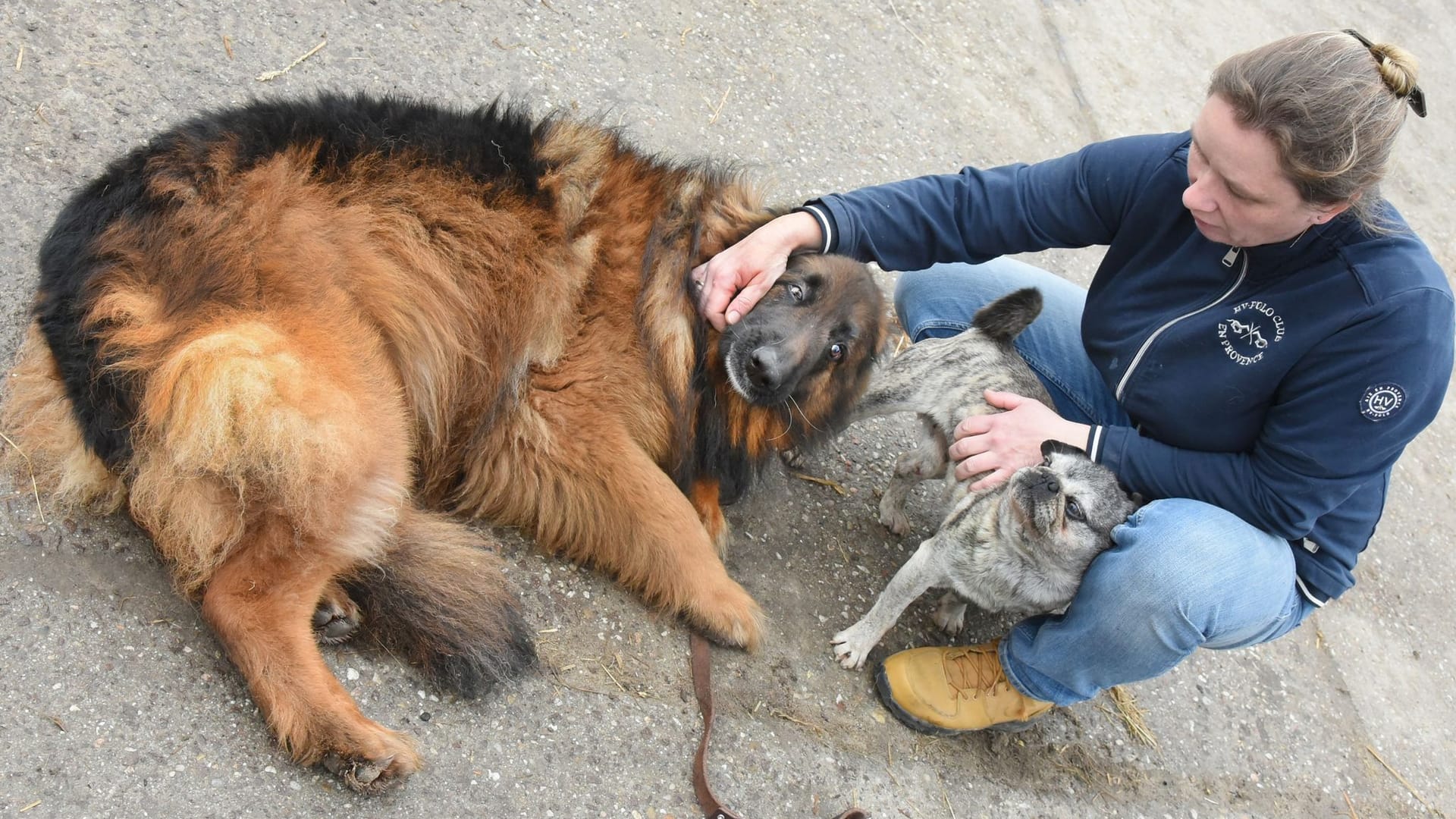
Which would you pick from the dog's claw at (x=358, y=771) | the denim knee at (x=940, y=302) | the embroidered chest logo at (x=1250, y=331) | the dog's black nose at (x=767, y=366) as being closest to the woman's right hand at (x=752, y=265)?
the dog's black nose at (x=767, y=366)

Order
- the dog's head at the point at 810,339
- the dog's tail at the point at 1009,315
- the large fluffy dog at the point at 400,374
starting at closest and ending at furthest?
the large fluffy dog at the point at 400,374 < the dog's head at the point at 810,339 < the dog's tail at the point at 1009,315

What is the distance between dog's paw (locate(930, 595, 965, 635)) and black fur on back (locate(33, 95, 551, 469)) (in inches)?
77.1

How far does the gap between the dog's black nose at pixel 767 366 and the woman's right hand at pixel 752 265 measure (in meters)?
0.16

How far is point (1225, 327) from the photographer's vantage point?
2766 millimetres

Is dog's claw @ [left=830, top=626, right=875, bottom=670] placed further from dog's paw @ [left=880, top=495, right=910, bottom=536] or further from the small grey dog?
dog's paw @ [left=880, top=495, right=910, bottom=536]

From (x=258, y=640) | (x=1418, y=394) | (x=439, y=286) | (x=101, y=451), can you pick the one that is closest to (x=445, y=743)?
(x=258, y=640)

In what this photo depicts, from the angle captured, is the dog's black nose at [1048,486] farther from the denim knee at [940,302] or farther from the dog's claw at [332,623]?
the dog's claw at [332,623]

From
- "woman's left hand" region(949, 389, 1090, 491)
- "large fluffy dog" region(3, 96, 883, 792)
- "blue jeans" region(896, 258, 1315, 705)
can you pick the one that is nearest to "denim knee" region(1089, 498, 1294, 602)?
"blue jeans" region(896, 258, 1315, 705)

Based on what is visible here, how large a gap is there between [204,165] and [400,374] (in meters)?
0.78

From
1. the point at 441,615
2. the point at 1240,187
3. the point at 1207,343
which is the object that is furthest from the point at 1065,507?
the point at 441,615

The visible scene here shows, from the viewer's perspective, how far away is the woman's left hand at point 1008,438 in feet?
9.75

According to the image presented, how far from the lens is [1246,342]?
2717mm

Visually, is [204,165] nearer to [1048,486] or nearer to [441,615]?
[441,615]

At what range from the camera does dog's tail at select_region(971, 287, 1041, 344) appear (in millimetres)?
3299
